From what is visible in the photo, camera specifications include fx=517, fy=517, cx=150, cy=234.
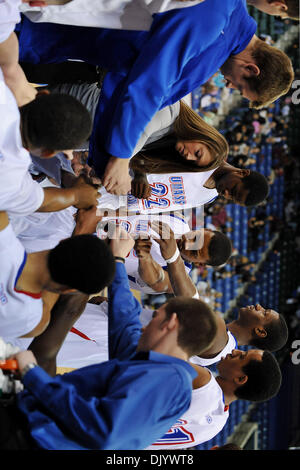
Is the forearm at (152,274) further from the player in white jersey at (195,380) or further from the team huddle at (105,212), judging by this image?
the player in white jersey at (195,380)

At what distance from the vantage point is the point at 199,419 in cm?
299

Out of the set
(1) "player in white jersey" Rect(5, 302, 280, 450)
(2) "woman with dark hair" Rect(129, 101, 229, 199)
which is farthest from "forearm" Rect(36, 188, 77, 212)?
(2) "woman with dark hair" Rect(129, 101, 229, 199)

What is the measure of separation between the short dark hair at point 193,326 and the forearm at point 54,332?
0.51 meters

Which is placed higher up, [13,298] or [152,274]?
[13,298]

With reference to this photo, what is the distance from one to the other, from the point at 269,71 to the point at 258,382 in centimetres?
182

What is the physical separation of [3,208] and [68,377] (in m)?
0.75

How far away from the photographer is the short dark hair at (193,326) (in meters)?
2.23

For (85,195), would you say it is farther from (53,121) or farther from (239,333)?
(239,333)

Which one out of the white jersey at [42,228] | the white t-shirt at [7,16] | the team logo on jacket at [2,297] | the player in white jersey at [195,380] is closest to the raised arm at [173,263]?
the player in white jersey at [195,380]

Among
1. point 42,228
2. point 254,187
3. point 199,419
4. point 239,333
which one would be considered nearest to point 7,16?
point 42,228

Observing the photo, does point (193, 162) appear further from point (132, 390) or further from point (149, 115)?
point (132, 390)

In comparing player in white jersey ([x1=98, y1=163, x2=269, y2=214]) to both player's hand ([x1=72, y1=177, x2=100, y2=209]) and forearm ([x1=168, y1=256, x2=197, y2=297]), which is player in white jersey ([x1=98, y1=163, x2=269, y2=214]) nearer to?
forearm ([x1=168, y1=256, x2=197, y2=297])

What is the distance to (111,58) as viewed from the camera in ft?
8.32
